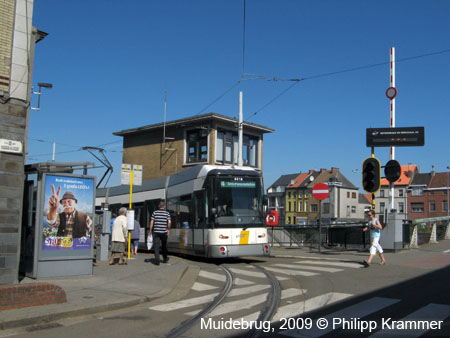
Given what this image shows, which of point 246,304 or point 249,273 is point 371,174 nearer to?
point 249,273

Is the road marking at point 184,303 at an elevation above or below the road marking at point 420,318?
below

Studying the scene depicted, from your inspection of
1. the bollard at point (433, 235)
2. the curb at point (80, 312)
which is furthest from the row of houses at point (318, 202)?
the curb at point (80, 312)

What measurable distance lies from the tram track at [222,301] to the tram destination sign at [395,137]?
7222 mm

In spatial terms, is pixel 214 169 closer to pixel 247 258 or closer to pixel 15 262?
pixel 247 258

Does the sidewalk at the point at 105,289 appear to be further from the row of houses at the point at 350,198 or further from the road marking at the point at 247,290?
the row of houses at the point at 350,198

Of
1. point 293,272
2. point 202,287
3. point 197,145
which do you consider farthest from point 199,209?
point 197,145

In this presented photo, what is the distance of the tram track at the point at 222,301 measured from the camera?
5961 mm

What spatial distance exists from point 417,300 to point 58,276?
715 cm

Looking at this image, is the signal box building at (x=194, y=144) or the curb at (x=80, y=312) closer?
the curb at (x=80, y=312)

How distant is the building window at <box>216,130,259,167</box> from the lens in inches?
1366

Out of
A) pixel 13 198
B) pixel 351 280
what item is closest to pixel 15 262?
pixel 13 198

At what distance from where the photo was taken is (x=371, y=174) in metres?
15.4

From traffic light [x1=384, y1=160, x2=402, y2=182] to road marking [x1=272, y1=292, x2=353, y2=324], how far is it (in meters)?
8.26

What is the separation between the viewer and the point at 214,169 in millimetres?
14516
